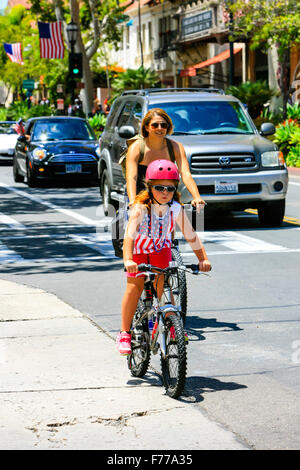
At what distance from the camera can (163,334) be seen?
5.98m

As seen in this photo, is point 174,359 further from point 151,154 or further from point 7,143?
point 7,143

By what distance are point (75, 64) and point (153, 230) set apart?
32.4 meters

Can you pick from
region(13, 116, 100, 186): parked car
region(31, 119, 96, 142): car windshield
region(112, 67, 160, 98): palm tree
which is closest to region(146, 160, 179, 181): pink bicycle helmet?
region(13, 116, 100, 186): parked car

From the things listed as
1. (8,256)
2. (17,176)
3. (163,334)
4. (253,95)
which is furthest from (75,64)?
(163,334)

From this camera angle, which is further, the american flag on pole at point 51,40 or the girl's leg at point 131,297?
the american flag on pole at point 51,40

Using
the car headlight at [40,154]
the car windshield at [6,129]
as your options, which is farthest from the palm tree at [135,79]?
the car headlight at [40,154]

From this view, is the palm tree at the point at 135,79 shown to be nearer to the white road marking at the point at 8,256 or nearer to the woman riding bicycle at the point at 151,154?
the white road marking at the point at 8,256

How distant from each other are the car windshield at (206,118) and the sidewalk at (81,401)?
757 cm

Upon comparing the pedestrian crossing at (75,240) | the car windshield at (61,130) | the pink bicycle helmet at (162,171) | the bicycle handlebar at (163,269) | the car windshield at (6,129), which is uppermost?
the pink bicycle helmet at (162,171)

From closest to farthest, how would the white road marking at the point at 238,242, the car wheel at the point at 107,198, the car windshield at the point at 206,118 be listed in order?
1. the white road marking at the point at 238,242
2. the car windshield at the point at 206,118
3. the car wheel at the point at 107,198

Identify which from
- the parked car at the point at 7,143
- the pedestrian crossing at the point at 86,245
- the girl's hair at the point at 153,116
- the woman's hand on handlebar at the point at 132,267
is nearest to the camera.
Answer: the woman's hand on handlebar at the point at 132,267

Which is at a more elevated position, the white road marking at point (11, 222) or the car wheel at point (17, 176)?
the white road marking at point (11, 222)

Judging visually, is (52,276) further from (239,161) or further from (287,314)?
(239,161)

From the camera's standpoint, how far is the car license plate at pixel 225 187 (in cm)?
1443
